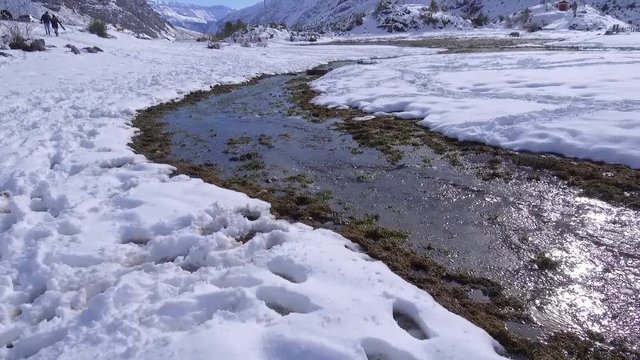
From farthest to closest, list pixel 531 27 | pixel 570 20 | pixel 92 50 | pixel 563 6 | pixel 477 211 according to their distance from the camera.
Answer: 1. pixel 563 6
2. pixel 570 20
3. pixel 531 27
4. pixel 92 50
5. pixel 477 211

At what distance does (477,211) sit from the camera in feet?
22.7

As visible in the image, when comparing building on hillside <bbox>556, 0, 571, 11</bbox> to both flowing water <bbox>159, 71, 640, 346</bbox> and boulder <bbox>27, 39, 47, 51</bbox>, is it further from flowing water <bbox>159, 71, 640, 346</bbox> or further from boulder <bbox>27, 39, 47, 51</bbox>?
flowing water <bbox>159, 71, 640, 346</bbox>

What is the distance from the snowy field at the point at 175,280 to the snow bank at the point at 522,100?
233 inches

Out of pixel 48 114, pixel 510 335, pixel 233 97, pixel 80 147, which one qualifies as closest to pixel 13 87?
pixel 48 114

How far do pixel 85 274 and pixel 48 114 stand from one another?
9.44 metres

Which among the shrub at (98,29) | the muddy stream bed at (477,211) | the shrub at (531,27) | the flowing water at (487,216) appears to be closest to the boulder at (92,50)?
the shrub at (98,29)

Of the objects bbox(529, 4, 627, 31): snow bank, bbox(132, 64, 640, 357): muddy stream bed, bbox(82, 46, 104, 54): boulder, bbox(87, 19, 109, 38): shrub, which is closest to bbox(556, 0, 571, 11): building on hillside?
bbox(529, 4, 627, 31): snow bank

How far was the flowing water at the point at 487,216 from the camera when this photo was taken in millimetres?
4823

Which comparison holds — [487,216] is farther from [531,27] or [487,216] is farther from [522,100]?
[531,27]

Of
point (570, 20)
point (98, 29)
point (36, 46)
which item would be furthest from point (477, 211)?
point (570, 20)

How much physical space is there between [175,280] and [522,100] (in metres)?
11.1

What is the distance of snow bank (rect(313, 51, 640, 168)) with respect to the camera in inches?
366

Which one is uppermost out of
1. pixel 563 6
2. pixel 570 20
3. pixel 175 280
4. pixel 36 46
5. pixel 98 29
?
pixel 563 6

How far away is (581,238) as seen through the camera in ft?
19.6
